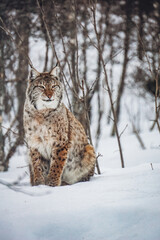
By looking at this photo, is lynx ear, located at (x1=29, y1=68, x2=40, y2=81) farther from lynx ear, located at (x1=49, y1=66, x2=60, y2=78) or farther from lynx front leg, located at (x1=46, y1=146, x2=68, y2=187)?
lynx front leg, located at (x1=46, y1=146, x2=68, y2=187)

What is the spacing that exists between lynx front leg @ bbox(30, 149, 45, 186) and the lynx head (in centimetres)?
65

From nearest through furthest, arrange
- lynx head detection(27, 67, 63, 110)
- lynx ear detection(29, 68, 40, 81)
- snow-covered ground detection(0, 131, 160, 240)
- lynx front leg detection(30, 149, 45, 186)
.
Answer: snow-covered ground detection(0, 131, 160, 240) → lynx front leg detection(30, 149, 45, 186) → lynx head detection(27, 67, 63, 110) → lynx ear detection(29, 68, 40, 81)

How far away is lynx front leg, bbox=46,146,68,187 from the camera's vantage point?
142 inches

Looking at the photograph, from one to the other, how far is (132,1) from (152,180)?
8275mm

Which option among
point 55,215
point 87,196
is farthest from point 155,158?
point 55,215

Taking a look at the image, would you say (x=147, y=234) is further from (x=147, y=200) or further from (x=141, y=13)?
(x=141, y=13)

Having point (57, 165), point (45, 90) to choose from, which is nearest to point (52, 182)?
point (57, 165)

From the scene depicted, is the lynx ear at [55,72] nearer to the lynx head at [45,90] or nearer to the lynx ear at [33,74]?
the lynx head at [45,90]

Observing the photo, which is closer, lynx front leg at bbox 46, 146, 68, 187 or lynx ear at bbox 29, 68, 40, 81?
lynx front leg at bbox 46, 146, 68, 187

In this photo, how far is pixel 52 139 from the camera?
146 inches

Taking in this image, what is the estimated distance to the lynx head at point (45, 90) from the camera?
151 inches

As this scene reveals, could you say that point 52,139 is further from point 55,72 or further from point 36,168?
point 55,72

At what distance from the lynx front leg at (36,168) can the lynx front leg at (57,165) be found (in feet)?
0.46

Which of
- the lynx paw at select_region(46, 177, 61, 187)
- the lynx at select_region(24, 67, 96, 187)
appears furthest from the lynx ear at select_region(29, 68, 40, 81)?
the lynx paw at select_region(46, 177, 61, 187)
